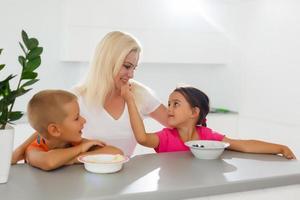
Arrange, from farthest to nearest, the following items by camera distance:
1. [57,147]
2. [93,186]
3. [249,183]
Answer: [57,147], [249,183], [93,186]

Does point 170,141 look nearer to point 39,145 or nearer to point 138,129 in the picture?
point 138,129

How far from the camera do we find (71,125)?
1477 mm

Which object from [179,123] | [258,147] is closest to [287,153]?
[258,147]

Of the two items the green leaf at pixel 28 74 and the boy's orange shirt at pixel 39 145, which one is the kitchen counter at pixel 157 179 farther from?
the green leaf at pixel 28 74

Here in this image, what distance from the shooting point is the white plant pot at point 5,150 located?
1.17 m

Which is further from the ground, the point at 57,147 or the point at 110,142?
the point at 57,147

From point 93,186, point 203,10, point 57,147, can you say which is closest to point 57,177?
point 93,186

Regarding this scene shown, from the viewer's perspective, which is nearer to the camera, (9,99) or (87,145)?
(9,99)

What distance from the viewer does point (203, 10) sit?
3729mm

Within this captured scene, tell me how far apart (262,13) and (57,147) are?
101 inches

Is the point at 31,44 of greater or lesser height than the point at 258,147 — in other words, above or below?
above

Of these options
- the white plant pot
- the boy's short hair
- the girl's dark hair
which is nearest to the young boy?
the boy's short hair

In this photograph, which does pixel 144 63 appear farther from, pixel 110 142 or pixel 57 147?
pixel 57 147

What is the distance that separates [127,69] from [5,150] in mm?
936
